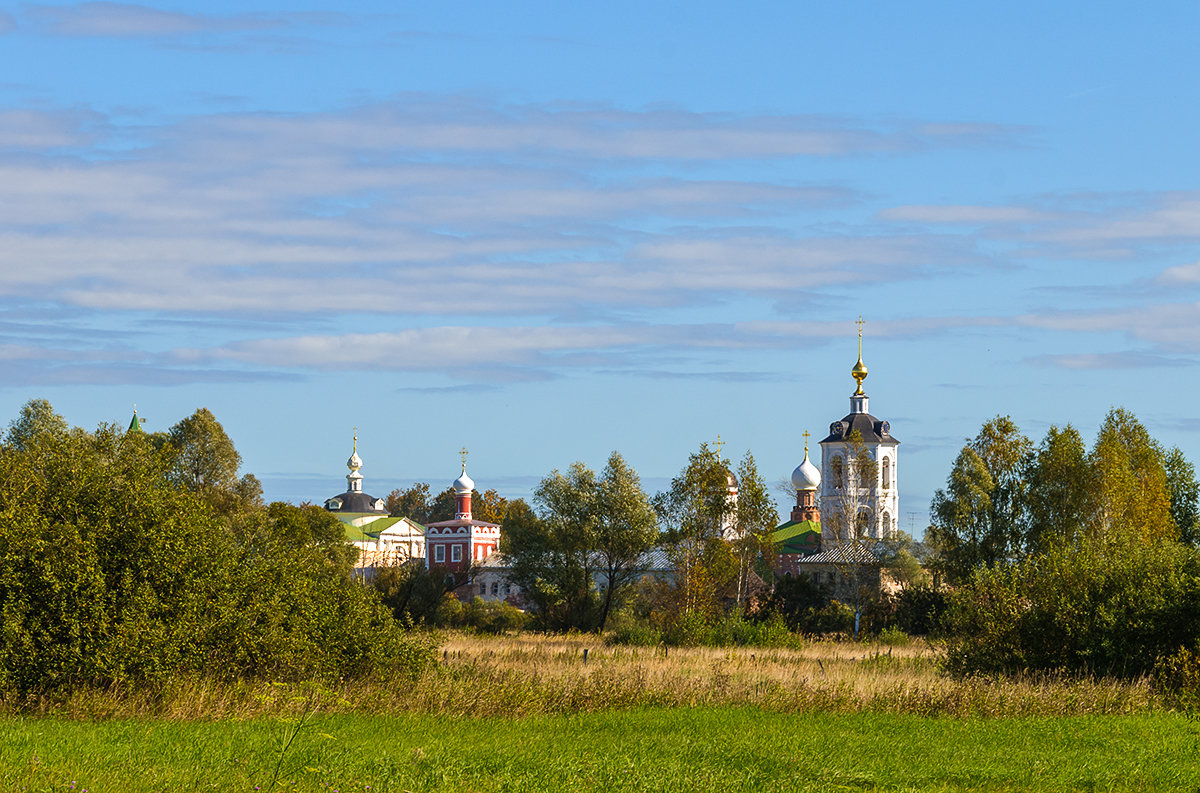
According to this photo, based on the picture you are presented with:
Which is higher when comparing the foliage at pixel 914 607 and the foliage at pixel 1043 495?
the foliage at pixel 1043 495

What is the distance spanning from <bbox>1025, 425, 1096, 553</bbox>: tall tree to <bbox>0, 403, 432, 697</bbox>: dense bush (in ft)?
132

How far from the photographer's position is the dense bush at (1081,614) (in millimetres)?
25078

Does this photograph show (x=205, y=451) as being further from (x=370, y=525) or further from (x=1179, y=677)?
(x=1179, y=677)

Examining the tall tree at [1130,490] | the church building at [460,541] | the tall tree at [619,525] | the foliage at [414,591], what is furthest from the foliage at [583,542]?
the church building at [460,541]

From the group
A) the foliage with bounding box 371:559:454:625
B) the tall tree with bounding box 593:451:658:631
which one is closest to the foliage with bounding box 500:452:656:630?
the tall tree with bounding box 593:451:658:631

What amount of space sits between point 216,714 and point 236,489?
232 feet

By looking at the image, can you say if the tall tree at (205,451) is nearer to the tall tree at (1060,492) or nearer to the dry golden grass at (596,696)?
A: the tall tree at (1060,492)

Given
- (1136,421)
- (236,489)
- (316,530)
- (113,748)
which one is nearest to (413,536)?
(236,489)

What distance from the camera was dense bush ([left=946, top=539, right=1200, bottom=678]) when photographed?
82.3ft

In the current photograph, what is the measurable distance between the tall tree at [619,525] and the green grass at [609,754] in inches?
1753

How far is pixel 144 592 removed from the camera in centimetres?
1986

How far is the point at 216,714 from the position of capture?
18359 mm

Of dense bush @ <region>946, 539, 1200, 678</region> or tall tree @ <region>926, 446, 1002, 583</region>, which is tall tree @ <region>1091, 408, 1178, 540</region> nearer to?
tall tree @ <region>926, 446, 1002, 583</region>

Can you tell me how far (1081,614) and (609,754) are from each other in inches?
513
